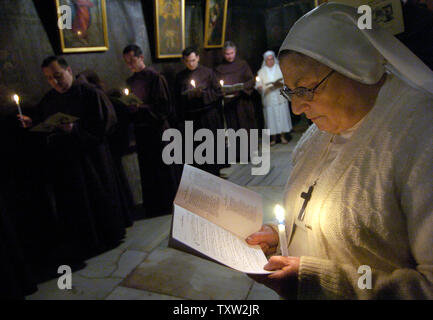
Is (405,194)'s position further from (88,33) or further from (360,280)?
(88,33)

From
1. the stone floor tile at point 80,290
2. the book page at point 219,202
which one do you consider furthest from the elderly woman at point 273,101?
the book page at point 219,202

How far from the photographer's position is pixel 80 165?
13.2ft

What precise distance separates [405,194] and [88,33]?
5.07 m

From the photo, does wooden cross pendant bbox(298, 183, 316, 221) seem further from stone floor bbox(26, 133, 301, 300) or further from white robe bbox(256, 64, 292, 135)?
white robe bbox(256, 64, 292, 135)

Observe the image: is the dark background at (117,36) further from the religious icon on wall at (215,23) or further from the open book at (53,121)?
A: the open book at (53,121)

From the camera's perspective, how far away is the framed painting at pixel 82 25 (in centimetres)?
446

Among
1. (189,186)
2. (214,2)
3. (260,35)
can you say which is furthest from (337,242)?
(260,35)

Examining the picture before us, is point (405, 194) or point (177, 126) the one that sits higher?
point (405, 194)

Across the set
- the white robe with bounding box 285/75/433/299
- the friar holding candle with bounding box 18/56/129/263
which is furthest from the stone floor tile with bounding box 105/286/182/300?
the white robe with bounding box 285/75/433/299

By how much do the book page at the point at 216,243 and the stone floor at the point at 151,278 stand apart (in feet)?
6.15

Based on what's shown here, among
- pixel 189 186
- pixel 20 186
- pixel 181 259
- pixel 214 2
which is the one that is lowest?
pixel 181 259

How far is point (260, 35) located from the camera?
9648 mm

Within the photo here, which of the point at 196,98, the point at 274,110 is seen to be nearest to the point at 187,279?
the point at 196,98
